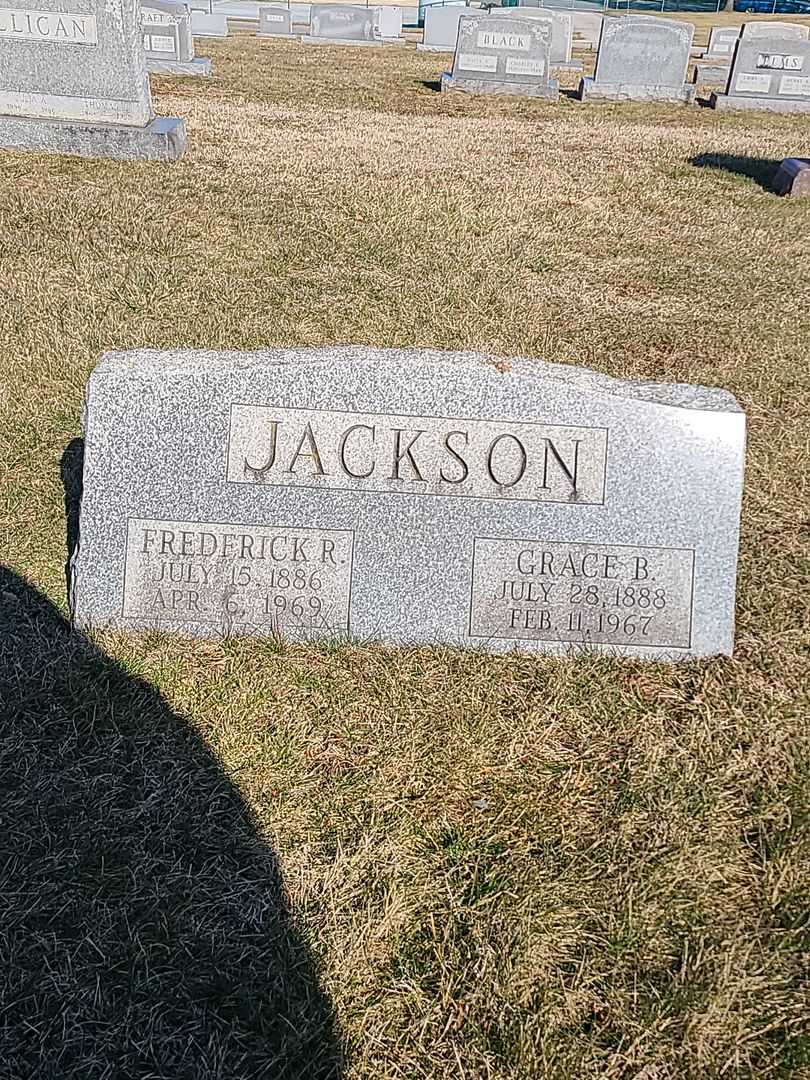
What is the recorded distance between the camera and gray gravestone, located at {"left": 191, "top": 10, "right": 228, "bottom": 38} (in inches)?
876

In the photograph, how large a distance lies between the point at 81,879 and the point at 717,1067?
151 centimetres

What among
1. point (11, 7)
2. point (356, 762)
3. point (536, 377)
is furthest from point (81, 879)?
point (11, 7)

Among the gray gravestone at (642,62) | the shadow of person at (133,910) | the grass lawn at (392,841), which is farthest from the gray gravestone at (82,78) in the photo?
the gray gravestone at (642,62)

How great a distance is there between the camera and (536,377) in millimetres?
2791

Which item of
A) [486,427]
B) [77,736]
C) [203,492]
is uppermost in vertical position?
[486,427]

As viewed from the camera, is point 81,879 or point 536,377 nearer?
point 81,879

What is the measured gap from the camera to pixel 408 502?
283 centimetres

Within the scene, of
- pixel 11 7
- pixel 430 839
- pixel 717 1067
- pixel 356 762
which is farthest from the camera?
pixel 11 7

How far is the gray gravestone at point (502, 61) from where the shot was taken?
14992mm

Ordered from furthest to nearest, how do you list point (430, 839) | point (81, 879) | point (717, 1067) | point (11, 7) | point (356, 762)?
point (11, 7), point (356, 762), point (430, 839), point (81, 879), point (717, 1067)

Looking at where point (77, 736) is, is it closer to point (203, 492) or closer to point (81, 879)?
point (81, 879)

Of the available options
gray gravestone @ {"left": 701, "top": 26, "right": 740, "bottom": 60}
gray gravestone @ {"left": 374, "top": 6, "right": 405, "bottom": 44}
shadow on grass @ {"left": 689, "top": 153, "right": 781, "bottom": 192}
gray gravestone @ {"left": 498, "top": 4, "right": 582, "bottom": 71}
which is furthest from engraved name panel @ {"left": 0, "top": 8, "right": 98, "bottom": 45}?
gray gravestone @ {"left": 701, "top": 26, "right": 740, "bottom": 60}

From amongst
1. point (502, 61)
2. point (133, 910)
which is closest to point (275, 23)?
point (502, 61)

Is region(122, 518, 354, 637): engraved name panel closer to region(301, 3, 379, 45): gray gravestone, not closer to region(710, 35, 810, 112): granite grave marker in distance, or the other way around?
region(710, 35, 810, 112): granite grave marker in distance
